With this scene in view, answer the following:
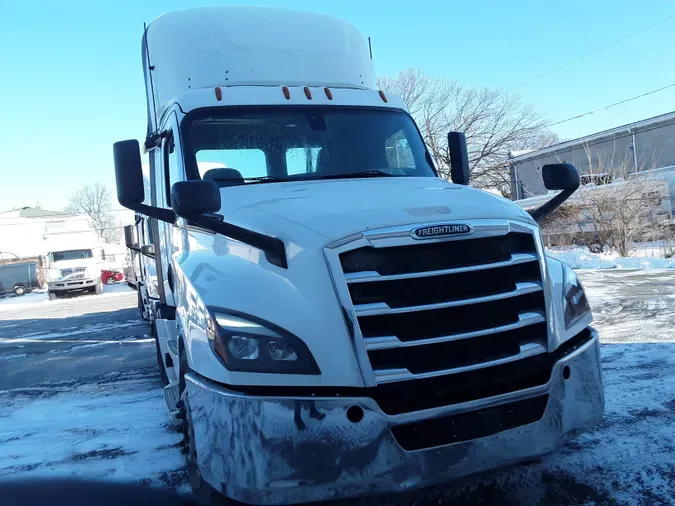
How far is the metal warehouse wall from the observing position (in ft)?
100

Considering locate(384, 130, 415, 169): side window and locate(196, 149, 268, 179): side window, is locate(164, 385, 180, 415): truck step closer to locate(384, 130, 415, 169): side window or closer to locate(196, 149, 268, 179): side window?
locate(196, 149, 268, 179): side window

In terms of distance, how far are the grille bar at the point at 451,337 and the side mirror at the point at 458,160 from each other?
2199 millimetres

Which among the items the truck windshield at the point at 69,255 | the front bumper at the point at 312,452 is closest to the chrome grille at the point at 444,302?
the front bumper at the point at 312,452

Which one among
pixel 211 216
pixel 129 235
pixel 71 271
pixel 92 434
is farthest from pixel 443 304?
pixel 71 271

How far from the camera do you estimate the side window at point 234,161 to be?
4102 mm

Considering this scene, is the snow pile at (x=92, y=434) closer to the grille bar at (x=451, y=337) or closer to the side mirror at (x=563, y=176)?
the grille bar at (x=451, y=337)

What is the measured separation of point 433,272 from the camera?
276cm

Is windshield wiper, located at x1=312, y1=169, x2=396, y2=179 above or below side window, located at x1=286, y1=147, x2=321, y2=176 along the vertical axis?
below

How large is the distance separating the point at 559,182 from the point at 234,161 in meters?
2.27

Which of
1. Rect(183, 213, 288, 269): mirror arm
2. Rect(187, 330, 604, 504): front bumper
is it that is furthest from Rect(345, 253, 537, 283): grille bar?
Rect(187, 330, 604, 504): front bumper

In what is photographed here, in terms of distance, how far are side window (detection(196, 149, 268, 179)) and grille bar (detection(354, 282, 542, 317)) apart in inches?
72.5

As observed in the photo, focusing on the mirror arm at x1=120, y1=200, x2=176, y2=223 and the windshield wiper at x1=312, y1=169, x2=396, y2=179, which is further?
the windshield wiper at x1=312, y1=169, x2=396, y2=179

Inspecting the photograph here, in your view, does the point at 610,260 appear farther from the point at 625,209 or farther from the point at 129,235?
the point at 129,235

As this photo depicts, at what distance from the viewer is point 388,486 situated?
248cm
